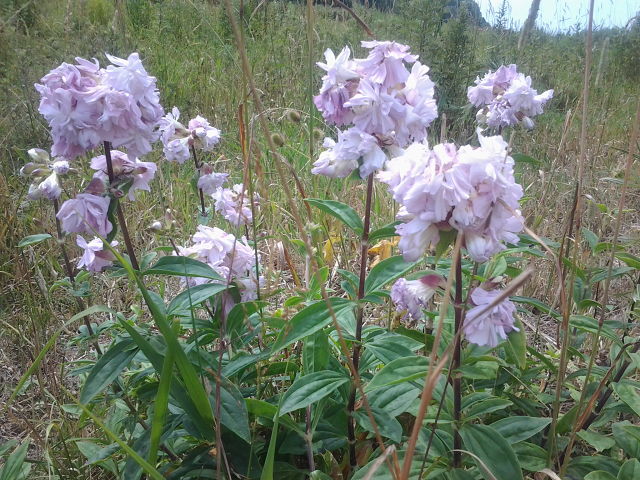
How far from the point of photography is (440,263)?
1589 millimetres

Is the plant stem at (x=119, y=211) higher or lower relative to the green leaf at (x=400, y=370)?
higher

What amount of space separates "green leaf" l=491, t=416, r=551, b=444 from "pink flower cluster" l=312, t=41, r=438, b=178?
0.71 metres

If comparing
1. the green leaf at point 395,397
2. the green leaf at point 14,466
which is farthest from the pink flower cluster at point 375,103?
the green leaf at point 14,466

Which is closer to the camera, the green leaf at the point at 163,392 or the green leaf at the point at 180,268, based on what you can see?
the green leaf at the point at 163,392

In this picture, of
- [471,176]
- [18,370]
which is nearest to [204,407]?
[471,176]

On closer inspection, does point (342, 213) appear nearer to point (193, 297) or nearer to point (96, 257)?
point (193, 297)

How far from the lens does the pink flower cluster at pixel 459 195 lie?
958 millimetres

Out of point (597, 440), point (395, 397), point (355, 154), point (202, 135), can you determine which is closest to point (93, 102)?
point (355, 154)

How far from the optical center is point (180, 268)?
1.37 m

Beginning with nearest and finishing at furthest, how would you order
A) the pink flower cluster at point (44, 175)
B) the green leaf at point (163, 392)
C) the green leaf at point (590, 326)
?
1. the green leaf at point (163, 392)
2. the green leaf at point (590, 326)
3. the pink flower cluster at point (44, 175)

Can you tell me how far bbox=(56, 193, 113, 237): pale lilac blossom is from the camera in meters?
1.34

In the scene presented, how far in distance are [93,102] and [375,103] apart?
0.67 meters

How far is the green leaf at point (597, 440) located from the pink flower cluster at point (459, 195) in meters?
0.71

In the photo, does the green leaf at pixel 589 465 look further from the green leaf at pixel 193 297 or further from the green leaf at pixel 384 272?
the green leaf at pixel 193 297
